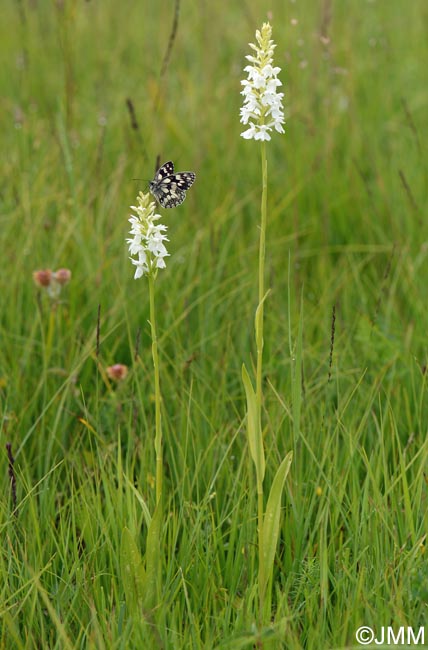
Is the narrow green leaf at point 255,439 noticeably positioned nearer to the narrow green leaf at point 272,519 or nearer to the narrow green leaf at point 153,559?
the narrow green leaf at point 272,519

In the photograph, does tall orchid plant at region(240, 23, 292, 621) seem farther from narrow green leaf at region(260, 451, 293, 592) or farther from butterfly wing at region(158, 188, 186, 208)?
butterfly wing at region(158, 188, 186, 208)

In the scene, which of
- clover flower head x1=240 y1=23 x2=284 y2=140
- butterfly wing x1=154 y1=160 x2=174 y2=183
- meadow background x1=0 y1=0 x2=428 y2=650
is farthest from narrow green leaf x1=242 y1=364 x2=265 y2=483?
butterfly wing x1=154 y1=160 x2=174 y2=183

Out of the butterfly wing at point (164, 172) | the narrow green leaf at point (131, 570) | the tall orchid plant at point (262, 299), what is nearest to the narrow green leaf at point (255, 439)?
the tall orchid plant at point (262, 299)

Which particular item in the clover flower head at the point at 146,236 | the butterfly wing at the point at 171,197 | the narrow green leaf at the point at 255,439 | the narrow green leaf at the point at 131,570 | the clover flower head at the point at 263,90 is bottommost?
the narrow green leaf at the point at 131,570

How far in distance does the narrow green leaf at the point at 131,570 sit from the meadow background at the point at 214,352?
0.12ft

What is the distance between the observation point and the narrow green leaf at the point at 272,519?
1736 mm

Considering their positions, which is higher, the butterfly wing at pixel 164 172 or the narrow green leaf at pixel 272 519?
the butterfly wing at pixel 164 172

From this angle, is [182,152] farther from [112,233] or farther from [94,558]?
[94,558]

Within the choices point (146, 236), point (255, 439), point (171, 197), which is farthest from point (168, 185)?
point (255, 439)

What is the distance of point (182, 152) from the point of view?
13.3 feet

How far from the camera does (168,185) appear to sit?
2.11 metres

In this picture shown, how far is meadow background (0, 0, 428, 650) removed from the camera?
5.98 feet

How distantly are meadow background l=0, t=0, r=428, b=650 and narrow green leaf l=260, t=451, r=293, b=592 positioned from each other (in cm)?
8

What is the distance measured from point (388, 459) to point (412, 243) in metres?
1.28
